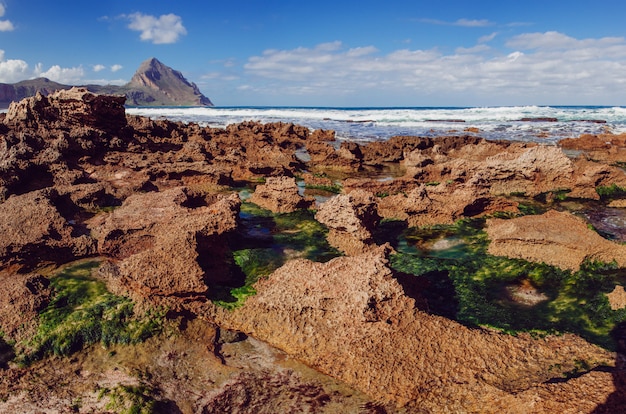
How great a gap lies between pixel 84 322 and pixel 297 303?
2001 millimetres

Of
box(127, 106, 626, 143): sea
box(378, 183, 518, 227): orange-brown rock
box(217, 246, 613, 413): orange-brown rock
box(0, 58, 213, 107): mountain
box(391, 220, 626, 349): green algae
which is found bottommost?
box(391, 220, 626, 349): green algae

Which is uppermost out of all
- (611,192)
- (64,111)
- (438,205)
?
(64,111)

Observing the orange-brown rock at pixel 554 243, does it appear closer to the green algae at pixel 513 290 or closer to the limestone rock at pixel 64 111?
the green algae at pixel 513 290

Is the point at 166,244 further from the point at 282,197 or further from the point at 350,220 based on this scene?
→ the point at 282,197

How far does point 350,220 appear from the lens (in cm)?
584

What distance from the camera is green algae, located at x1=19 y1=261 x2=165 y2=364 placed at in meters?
3.57

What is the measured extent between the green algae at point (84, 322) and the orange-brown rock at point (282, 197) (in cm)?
404

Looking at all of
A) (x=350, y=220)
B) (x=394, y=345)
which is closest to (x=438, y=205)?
(x=350, y=220)

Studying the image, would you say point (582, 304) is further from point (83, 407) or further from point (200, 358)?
point (83, 407)

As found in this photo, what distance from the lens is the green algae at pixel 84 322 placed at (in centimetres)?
357

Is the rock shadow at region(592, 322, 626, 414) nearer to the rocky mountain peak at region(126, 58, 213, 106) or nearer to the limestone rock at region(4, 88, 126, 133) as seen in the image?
the limestone rock at region(4, 88, 126, 133)

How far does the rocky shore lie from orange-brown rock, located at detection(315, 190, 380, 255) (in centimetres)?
3

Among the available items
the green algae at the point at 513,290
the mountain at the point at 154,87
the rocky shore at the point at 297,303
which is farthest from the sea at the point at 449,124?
the mountain at the point at 154,87

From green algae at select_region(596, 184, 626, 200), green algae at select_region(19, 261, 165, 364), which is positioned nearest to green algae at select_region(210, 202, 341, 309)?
green algae at select_region(19, 261, 165, 364)
